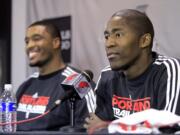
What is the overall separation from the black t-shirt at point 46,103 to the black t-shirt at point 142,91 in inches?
12.6

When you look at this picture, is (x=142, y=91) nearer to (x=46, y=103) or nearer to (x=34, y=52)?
(x=46, y=103)

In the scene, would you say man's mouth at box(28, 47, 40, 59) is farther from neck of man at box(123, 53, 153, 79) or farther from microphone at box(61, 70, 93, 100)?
microphone at box(61, 70, 93, 100)

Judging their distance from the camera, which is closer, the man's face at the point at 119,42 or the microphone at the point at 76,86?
the microphone at the point at 76,86

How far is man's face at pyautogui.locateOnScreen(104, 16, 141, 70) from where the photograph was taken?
1.92m

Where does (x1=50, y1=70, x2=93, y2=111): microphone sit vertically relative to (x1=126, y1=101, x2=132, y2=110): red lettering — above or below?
above

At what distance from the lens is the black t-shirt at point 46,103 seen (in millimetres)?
2463

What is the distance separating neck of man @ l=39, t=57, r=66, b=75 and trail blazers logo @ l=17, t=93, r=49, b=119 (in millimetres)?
182

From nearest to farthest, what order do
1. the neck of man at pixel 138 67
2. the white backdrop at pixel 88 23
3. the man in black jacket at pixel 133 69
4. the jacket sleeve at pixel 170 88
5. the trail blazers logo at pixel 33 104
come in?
the jacket sleeve at pixel 170 88
the man in black jacket at pixel 133 69
the neck of man at pixel 138 67
the white backdrop at pixel 88 23
the trail blazers logo at pixel 33 104

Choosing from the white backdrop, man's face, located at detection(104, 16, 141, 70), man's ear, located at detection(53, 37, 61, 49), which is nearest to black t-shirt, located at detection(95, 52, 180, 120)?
man's face, located at detection(104, 16, 141, 70)

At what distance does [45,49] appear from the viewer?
2846 mm

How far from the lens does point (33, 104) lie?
2.63 m

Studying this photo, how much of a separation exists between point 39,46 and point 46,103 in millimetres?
459

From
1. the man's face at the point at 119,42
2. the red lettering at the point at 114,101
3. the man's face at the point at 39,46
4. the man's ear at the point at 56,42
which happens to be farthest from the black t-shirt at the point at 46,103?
the man's face at the point at 119,42

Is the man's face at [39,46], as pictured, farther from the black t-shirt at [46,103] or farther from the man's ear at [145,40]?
the man's ear at [145,40]
